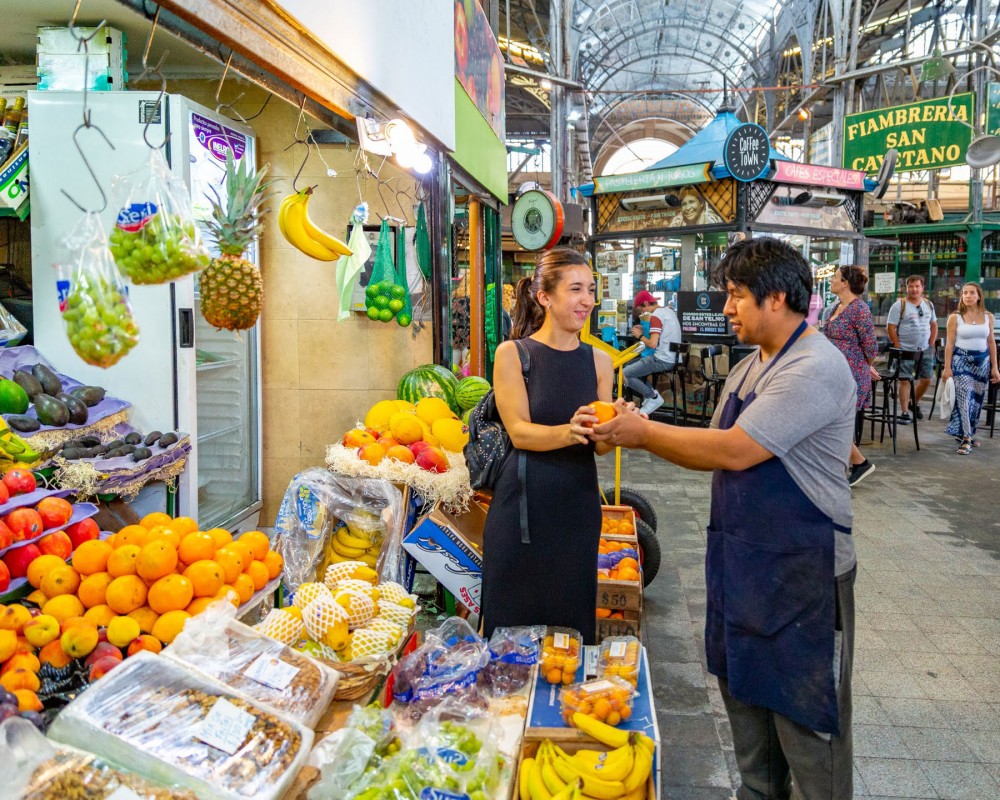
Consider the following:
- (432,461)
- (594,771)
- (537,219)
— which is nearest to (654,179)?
(537,219)

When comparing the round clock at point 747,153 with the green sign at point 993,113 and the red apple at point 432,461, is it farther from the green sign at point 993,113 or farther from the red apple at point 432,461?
the red apple at point 432,461

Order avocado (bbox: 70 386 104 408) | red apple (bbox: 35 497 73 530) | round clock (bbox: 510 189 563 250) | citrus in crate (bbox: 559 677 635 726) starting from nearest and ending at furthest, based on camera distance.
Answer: citrus in crate (bbox: 559 677 635 726) → red apple (bbox: 35 497 73 530) → avocado (bbox: 70 386 104 408) → round clock (bbox: 510 189 563 250)

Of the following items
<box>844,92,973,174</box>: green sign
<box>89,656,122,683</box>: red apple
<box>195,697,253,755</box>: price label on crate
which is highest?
<box>844,92,973,174</box>: green sign

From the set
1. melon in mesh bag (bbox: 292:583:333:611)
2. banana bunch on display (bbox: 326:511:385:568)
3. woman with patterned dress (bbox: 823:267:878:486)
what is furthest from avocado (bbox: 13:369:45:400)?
woman with patterned dress (bbox: 823:267:878:486)

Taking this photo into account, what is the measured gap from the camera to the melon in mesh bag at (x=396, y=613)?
2.80 metres

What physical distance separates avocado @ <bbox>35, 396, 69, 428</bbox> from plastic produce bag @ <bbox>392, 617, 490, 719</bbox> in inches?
81.8

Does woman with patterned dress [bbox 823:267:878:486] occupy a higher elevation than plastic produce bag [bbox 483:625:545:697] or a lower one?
higher

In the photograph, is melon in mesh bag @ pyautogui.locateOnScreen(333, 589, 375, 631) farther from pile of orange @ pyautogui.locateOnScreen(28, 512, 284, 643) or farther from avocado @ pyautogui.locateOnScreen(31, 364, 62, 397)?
avocado @ pyautogui.locateOnScreen(31, 364, 62, 397)

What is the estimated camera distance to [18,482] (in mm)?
2855

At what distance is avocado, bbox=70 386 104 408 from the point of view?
392 cm

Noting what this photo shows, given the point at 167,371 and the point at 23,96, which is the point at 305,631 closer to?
the point at 167,371

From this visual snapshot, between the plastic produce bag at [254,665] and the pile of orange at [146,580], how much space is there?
0.47ft

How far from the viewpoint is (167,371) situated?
4211 millimetres

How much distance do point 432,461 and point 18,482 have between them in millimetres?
2024
